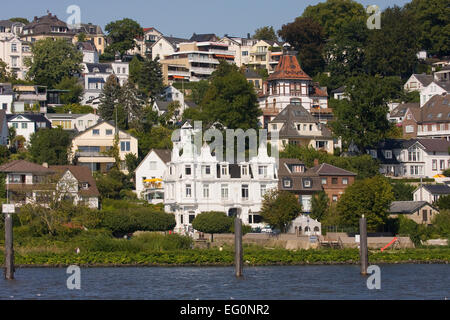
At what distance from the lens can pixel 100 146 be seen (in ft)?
357

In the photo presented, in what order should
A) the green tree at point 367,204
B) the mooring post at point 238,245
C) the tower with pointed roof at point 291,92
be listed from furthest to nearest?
the tower with pointed roof at point 291,92 < the green tree at point 367,204 < the mooring post at point 238,245

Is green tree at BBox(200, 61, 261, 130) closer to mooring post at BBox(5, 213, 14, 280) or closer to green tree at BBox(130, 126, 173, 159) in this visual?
green tree at BBox(130, 126, 173, 159)

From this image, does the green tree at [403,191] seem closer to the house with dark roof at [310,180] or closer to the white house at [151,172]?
the house with dark roof at [310,180]

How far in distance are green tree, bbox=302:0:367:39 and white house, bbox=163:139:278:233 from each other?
66.9 meters

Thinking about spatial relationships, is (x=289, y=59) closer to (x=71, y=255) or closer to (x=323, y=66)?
(x=323, y=66)

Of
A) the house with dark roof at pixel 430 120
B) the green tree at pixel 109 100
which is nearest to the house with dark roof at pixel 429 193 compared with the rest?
the house with dark roof at pixel 430 120

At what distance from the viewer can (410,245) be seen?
81.9 metres

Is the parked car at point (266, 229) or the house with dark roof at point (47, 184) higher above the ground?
the house with dark roof at point (47, 184)

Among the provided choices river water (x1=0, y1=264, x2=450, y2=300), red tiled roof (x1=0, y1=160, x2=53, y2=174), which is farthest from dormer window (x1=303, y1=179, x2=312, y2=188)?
river water (x1=0, y1=264, x2=450, y2=300)

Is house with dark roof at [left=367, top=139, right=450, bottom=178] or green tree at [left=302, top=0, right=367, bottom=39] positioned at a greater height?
green tree at [left=302, top=0, right=367, bottom=39]

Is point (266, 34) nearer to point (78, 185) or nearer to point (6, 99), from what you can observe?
point (6, 99)

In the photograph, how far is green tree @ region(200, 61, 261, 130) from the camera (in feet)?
346

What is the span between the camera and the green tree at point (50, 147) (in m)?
101
